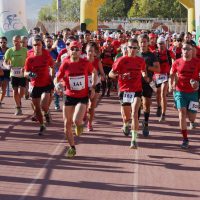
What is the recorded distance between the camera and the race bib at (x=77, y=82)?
28.7ft

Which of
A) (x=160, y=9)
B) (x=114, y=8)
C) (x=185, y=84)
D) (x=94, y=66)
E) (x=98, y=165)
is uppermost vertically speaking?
(x=114, y=8)

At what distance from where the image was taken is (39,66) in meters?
10.7

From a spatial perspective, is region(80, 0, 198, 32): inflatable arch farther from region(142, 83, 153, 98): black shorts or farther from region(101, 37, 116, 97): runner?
region(142, 83, 153, 98): black shorts

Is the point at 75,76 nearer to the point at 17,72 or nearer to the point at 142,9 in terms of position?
the point at 17,72

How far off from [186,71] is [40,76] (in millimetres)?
2934

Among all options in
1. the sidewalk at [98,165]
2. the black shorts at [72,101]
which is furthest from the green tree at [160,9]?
the black shorts at [72,101]

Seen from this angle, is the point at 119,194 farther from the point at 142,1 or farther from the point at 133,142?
the point at 142,1

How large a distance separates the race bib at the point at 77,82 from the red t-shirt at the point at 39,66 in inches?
81.9

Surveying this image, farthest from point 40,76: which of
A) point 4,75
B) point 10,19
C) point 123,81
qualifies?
point 10,19

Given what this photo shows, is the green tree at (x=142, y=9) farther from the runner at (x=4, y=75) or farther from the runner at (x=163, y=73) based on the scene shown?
the runner at (x=163, y=73)

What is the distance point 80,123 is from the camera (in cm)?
865

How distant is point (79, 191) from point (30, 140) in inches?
136

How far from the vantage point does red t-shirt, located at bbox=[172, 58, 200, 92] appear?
30.9 feet

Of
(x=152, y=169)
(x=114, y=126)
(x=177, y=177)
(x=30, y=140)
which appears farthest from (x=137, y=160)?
(x=114, y=126)
